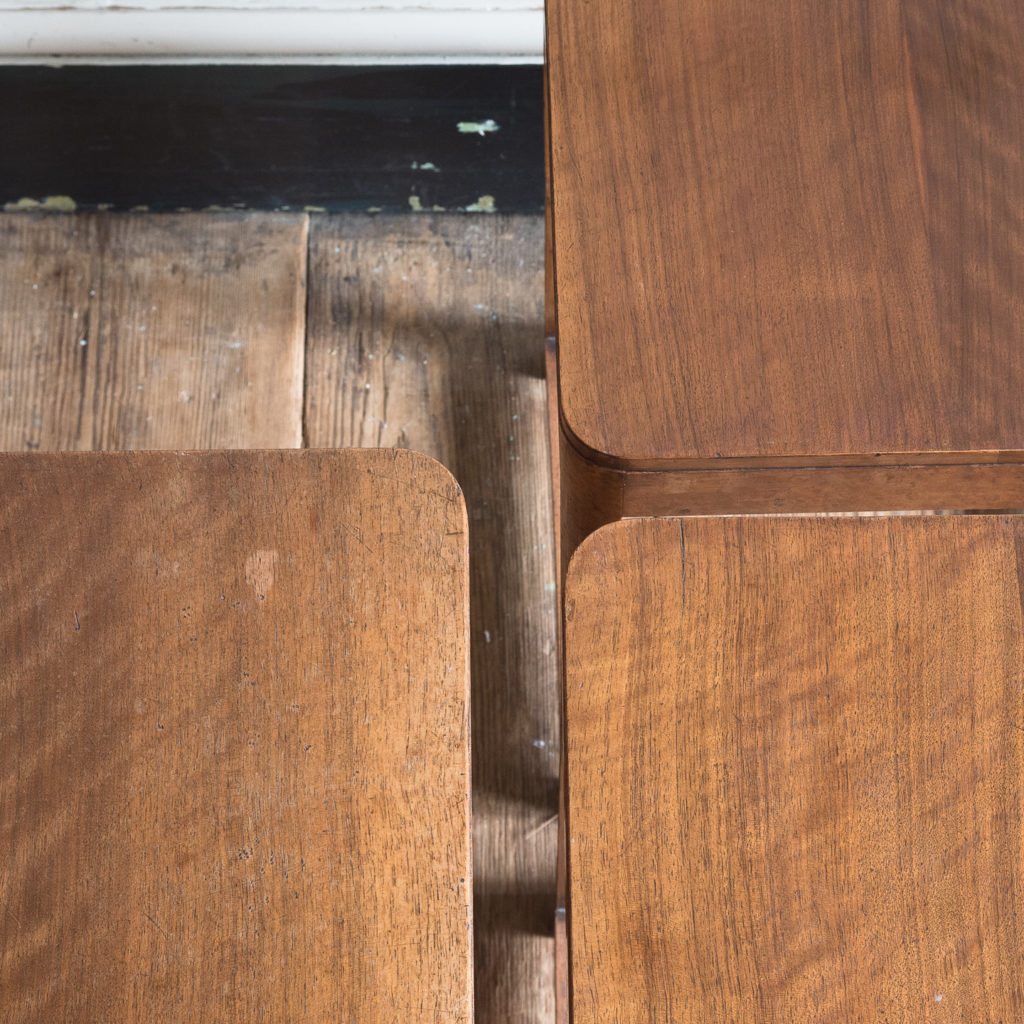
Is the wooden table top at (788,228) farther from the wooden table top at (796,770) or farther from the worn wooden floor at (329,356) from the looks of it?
the worn wooden floor at (329,356)

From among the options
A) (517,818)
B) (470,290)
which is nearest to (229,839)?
(517,818)

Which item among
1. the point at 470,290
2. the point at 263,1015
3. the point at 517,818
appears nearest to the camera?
the point at 263,1015

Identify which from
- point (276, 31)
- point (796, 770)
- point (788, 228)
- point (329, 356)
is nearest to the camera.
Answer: point (796, 770)

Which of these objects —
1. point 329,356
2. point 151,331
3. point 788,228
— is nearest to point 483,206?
point 329,356

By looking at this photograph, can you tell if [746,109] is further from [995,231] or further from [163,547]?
[163,547]

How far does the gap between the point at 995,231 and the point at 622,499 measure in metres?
0.27

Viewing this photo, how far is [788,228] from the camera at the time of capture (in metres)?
0.58

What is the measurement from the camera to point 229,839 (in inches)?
18.3

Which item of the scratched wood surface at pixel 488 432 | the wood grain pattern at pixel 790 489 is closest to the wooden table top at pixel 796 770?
the wood grain pattern at pixel 790 489

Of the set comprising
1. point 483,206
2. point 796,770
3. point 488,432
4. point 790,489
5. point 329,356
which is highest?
point 483,206

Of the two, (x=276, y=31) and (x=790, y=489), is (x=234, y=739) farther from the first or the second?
(x=276, y=31)

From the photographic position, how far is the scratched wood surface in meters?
1.01

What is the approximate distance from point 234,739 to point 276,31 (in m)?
0.85

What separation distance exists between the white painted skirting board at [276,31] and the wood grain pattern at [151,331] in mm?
210
